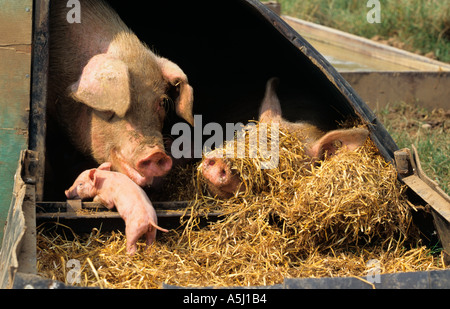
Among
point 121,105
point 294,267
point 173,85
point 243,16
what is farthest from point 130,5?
point 294,267

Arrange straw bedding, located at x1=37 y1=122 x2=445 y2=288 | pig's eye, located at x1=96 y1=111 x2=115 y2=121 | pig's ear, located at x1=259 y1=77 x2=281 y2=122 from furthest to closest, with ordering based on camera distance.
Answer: pig's ear, located at x1=259 y1=77 x2=281 y2=122 → pig's eye, located at x1=96 y1=111 x2=115 y2=121 → straw bedding, located at x1=37 y1=122 x2=445 y2=288

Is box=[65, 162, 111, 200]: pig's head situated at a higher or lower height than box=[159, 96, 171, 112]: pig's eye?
lower

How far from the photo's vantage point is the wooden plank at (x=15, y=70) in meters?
3.56

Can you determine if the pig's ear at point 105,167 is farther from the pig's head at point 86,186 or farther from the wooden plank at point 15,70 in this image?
the wooden plank at point 15,70

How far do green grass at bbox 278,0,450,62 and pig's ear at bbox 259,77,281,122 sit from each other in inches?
172

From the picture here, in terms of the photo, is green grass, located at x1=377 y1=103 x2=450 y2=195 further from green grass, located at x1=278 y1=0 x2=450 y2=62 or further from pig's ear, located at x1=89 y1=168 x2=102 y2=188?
pig's ear, located at x1=89 y1=168 x2=102 y2=188

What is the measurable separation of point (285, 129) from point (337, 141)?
0.31 m

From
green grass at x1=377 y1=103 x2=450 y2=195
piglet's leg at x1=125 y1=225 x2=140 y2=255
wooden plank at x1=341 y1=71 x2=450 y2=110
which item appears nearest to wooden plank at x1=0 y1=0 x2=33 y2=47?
piglet's leg at x1=125 y1=225 x2=140 y2=255

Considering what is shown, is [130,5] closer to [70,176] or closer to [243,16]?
[243,16]

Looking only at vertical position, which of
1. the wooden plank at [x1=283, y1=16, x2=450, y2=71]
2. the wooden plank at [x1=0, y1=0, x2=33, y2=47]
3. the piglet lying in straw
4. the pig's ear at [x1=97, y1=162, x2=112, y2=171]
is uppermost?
the wooden plank at [x1=283, y1=16, x2=450, y2=71]

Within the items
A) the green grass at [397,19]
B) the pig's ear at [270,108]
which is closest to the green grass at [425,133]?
the pig's ear at [270,108]

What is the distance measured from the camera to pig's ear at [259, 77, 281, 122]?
4.16m

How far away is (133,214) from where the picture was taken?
334cm
